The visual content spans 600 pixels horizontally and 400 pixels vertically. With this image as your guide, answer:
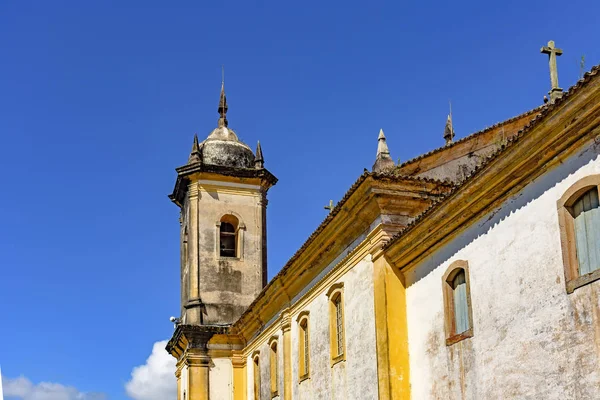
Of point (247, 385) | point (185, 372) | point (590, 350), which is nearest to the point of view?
point (590, 350)

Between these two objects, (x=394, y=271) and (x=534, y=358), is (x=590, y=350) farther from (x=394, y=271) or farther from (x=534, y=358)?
(x=394, y=271)

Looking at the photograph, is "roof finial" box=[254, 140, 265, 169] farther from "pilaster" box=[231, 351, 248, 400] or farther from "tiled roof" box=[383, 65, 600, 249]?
"tiled roof" box=[383, 65, 600, 249]

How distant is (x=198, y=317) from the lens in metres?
26.9

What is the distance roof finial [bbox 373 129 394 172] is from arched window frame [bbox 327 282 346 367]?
2358mm

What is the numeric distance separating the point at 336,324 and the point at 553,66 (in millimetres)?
6488

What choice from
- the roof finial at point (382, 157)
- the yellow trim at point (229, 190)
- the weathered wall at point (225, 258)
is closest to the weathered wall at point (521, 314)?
the roof finial at point (382, 157)

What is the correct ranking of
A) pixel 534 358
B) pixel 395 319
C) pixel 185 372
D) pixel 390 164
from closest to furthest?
pixel 534 358, pixel 395 319, pixel 390 164, pixel 185 372

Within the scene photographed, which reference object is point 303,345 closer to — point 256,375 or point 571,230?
point 256,375

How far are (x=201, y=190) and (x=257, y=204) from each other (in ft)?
6.58

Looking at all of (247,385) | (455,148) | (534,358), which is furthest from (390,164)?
(247,385)

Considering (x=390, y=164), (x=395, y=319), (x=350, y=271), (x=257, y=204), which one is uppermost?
(x=257, y=204)

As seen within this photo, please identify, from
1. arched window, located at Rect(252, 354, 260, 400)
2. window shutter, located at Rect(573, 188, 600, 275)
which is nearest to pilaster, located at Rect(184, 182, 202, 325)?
arched window, located at Rect(252, 354, 260, 400)

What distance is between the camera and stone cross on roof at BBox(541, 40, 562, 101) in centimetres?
1338

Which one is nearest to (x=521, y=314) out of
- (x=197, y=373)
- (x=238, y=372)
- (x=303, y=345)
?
(x=303, y=345)
